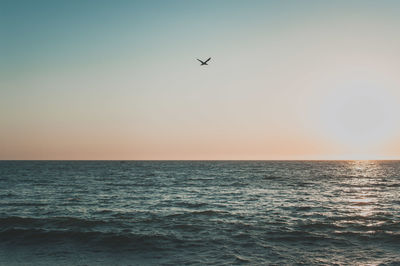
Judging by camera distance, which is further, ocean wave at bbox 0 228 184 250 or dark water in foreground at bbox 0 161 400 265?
ocean wave at bbox 0 228 184 250

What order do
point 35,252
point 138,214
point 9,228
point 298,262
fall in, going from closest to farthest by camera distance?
point 298,262
point 35,252
point 9,228
point 138,214

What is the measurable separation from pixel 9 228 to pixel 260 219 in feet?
59.9

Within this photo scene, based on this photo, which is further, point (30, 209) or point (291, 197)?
point (291, 197)

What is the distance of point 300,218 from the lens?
969 inches

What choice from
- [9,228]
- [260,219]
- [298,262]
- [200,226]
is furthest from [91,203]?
[298,262]

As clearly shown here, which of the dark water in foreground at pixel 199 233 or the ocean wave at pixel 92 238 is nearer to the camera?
the dark water in foreground at pixel 199 233

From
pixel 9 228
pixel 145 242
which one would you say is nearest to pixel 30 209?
pixel 9 228

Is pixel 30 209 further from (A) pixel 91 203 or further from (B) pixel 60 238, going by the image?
(B) pixel 60 238

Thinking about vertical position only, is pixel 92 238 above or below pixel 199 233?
below

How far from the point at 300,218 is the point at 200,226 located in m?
8.49

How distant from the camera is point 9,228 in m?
21.2

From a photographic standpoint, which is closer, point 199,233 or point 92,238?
point 92,238

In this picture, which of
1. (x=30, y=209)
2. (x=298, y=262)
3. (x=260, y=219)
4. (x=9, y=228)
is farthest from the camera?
(x=30, y=209)

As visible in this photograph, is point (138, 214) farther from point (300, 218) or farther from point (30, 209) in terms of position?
point (300, 218)
